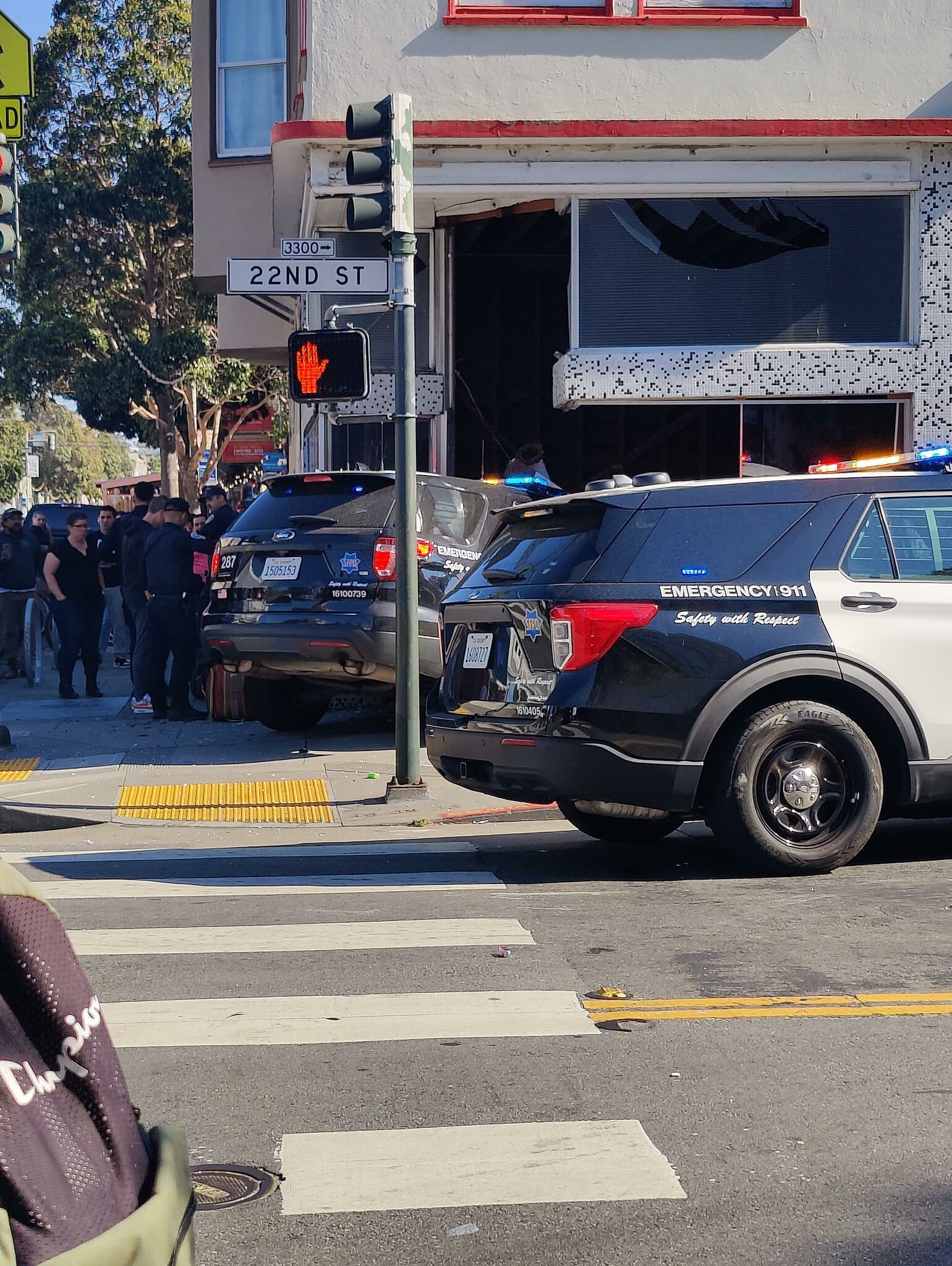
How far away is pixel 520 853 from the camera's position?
27.1 feet

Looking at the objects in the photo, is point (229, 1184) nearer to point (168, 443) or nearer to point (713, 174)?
point (713, 174)

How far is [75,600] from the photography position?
15.3 metres

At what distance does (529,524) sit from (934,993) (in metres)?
3.35

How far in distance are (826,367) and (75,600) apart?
757 cm

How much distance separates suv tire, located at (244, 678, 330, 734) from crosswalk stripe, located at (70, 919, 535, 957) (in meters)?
6.13

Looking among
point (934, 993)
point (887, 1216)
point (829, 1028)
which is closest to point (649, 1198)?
point (887, 1216)

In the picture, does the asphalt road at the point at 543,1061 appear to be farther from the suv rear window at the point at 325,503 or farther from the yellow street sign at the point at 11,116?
the yellow street sign at the point at 11,116

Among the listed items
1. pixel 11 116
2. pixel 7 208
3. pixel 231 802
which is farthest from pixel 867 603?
pixel 11 116

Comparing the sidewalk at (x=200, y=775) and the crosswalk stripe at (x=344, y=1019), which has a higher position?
the crosswalk stripe at (x=344, y=1019)

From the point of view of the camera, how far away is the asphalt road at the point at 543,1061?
3.52 meters

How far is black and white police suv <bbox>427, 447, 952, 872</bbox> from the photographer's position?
6.99m

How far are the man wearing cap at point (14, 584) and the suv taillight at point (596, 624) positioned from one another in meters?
11.7

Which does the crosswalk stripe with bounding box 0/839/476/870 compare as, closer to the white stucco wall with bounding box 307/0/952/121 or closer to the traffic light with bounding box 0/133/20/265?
the traffic light with bounding box 0/133/20/265

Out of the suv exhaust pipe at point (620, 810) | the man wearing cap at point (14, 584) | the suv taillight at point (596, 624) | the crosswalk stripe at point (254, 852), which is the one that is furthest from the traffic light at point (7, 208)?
the man wearing cap at point (14, 584)
